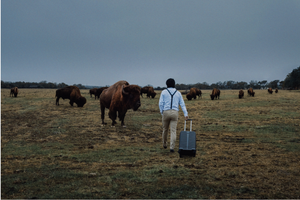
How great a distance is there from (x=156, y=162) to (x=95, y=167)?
1.60 metres

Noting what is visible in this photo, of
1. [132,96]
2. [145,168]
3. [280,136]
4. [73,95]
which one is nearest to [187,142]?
[145,168]

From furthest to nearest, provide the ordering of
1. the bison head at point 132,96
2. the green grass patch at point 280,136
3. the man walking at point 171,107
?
the bison head at point 132,96 → the green grass patch at point 280,136 → the man walking at point 171,107

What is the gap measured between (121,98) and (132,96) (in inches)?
27.1

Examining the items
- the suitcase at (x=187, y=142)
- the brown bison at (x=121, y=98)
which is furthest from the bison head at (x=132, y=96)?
the suitcase at (x=187, y=142)

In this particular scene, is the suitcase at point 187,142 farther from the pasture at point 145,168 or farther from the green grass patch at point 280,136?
the green grass patch at point 280,136

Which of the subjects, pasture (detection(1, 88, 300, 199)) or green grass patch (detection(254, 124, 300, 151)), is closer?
pasture (detection(1, 88, 300, 199))

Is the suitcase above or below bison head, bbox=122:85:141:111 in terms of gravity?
below

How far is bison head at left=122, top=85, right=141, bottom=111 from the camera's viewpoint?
10383 mm

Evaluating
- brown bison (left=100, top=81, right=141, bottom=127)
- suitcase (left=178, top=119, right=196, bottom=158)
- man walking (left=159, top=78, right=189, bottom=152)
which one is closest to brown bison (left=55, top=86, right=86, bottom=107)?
brown bison (left=100, top=81, right=141, bottom=127)

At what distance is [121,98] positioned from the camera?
35.8ft

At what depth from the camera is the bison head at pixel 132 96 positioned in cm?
1038

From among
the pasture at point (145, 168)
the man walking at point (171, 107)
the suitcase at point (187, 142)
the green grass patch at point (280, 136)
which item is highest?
the man walking at point (171, 107)

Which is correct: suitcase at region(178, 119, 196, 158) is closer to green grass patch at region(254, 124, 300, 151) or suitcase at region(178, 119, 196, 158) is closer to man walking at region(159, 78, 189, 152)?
man walking at region(159, 78, 189, 152)

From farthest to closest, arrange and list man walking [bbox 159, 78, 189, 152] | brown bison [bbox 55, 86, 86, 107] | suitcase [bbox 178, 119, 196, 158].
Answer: brown bison [bbox 55, 86, 86, 107]
man walking [bbox 159, 78, 189, 152]
suitcase [bbox 178, 119, 196, 158]
